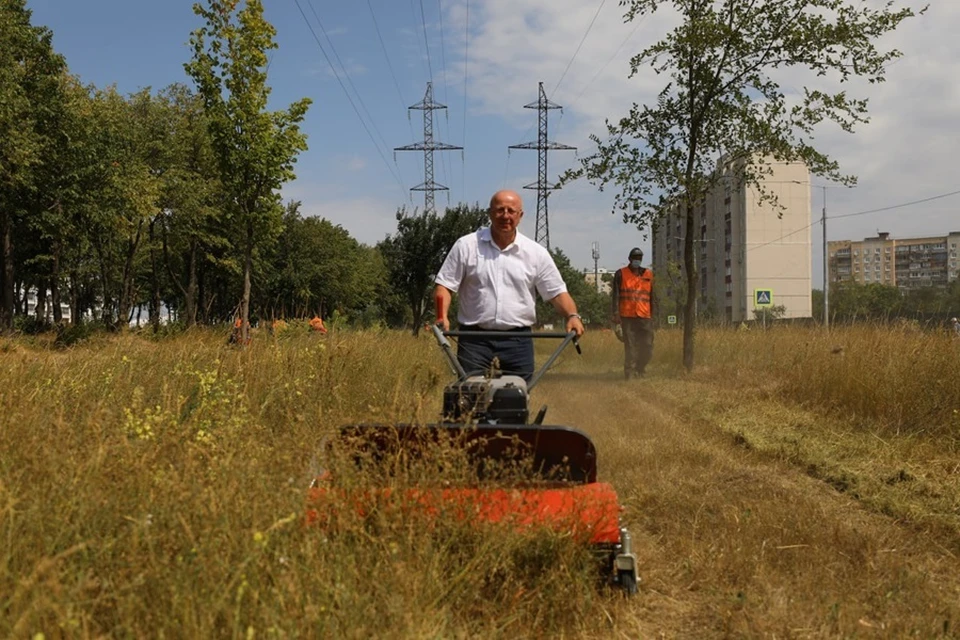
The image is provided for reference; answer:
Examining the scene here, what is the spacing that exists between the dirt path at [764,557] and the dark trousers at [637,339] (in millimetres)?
7015

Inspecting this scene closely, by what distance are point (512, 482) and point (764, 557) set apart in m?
1.42

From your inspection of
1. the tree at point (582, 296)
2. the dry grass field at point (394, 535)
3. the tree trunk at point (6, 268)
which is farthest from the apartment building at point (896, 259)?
the dry grass field at point (394, 535)

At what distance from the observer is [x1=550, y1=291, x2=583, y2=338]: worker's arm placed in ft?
14.8

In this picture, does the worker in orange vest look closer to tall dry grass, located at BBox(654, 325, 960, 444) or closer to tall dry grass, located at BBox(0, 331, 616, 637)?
tall dry grass, located at BBox(654, 325, 960, 444)

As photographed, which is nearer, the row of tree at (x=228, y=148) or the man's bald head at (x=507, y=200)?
the man's bald head at (x=507, y=200)

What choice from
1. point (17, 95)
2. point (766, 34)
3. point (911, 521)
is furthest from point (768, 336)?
point (17, 95)

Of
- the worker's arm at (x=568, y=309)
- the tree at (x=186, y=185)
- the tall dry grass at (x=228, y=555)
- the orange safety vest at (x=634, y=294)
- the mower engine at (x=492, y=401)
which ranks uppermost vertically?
the tree at (x=186, y=185)

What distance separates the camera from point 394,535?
115 inches

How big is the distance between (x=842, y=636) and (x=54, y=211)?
97.0ft

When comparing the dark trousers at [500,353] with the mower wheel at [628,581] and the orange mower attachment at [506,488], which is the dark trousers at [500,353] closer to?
the orange mower attachment at [506,488]

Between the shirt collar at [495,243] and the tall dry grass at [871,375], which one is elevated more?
the shirt collar at [495,243]

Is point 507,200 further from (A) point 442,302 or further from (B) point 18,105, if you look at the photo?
(B) point 18,105

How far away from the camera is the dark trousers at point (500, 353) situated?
15.3 feet

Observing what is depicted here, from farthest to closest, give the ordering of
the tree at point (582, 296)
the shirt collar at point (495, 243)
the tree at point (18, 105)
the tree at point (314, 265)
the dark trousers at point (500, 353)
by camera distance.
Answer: the tree at point (582, 296), the tree at point (314, 265), the tree at point (18, 105), the shirt collar at point (495, 243), the dark trousers at point (500, 353)
